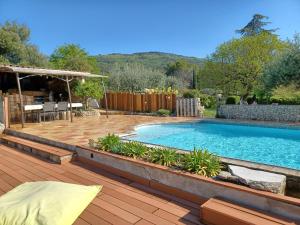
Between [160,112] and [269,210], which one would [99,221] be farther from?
[160,112]

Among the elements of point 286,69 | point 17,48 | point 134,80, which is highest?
point 17,48

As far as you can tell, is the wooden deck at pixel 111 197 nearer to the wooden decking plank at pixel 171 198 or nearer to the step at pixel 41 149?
the wooden decking plank at pixel 171 198

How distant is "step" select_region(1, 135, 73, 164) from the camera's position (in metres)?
5.89

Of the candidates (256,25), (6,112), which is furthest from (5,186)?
(256,25)

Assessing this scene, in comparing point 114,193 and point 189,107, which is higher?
point 189,107

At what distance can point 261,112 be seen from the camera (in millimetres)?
11789

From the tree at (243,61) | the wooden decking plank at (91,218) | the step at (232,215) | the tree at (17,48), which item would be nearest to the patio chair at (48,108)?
the wooden decking plank at (91,218)

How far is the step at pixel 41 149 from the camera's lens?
19.3ft

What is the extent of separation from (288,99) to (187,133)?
16.6 ft

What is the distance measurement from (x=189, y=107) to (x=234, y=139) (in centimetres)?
468

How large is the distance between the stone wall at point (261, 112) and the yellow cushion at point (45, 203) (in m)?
9.57

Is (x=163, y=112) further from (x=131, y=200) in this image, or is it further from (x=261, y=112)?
(x=131, y=200)

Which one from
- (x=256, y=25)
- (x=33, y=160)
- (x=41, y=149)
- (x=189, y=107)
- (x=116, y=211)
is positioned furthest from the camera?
(x=256, y=25)

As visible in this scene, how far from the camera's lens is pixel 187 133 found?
1020cm
